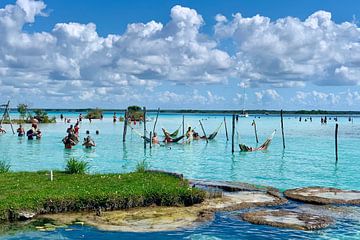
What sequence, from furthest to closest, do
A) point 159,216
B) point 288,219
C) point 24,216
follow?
1. point 288,219
2. point 159,216
3. point 24,216

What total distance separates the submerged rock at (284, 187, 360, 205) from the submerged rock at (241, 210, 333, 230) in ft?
7.38

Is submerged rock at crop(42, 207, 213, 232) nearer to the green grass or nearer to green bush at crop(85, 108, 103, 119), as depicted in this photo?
the green grass

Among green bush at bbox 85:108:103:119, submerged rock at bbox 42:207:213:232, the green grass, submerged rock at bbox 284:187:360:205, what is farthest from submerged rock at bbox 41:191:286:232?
green bush at bbox 85:108:103:119

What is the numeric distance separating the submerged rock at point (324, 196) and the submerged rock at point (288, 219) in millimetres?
2249

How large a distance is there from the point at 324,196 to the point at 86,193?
8730mm

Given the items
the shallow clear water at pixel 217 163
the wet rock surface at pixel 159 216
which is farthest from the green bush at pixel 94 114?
the wet rock surface at pixel 159 216

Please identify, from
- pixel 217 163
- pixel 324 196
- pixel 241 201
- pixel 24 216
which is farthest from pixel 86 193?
pixel 217 163

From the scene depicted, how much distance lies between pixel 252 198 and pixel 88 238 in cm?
687

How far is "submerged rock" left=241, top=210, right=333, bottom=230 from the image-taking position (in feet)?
43.7

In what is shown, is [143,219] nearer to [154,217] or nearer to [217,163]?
[154,217]

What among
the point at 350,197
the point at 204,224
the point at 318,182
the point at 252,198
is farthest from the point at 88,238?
the point at 318,182

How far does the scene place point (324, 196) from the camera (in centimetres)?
1750

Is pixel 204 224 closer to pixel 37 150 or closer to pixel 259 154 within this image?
pixel 259 154

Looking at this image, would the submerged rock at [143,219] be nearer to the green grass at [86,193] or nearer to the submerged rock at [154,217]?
the submerged rock at [154,217]
